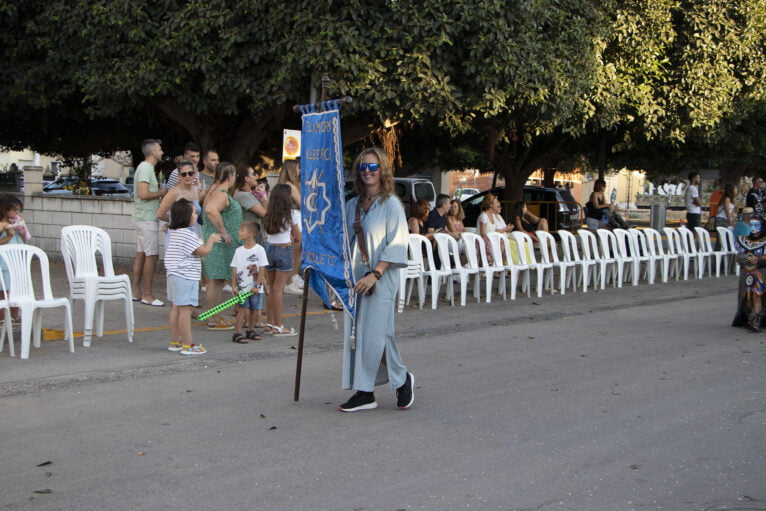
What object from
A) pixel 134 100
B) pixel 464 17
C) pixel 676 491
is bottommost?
pixel 676 491

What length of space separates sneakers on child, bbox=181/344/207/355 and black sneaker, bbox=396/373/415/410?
260 cm

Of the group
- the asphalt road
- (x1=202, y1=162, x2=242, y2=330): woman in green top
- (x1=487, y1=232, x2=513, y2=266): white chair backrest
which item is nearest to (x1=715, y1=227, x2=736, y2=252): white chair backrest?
(x1=487, y1=232, x2=513, y2=266): white chair backrest

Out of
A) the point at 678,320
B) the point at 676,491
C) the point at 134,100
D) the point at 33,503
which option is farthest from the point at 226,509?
the point at 134,100

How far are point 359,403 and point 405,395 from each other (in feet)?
1.16

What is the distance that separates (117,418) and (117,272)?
877 cm

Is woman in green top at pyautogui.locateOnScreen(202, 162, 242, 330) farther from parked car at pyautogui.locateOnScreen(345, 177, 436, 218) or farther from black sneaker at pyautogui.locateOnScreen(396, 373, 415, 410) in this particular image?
parked car at pyautogui.locateOnScreen(345, 177, 436, 218)

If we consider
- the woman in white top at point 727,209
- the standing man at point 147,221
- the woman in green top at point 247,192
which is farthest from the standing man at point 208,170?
the woman in white top at point 727,209

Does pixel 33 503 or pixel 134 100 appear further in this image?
pixel 134 100

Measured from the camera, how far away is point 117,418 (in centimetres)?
600

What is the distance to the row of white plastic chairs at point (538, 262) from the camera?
11953 millimetres

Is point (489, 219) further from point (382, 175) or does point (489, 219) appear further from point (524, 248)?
point (382, 175)

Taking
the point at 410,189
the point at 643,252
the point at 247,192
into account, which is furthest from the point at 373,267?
the point at 410,189

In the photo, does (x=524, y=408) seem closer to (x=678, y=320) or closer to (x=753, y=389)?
(x=753, y=389)

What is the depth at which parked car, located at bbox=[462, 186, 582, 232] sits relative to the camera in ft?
79.4
